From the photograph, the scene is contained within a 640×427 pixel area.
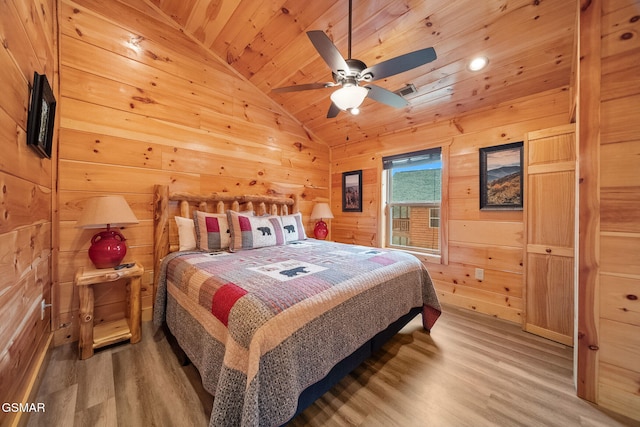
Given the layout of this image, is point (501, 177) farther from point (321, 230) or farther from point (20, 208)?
point (20, 208)

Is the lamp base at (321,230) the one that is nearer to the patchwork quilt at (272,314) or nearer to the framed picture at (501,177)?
the patchwork quilt at (272,314)

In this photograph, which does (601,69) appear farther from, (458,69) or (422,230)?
(422,230)

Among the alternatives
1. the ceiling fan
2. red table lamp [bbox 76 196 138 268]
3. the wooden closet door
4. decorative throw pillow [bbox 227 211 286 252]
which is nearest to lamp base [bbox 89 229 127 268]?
red table lamp [bbox 76 196 138 268]

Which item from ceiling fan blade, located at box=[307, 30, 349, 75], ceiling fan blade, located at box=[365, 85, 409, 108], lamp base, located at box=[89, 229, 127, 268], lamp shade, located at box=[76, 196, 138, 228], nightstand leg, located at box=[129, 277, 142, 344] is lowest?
nightstand leg, located at box=[129, 277, 142, 344]

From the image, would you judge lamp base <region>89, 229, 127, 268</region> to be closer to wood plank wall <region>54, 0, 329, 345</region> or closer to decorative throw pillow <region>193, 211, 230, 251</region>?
wood plank wall <region>54, 0, 329, 345</region>

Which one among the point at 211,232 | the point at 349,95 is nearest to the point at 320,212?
the point at 211,232

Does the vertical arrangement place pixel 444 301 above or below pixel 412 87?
below

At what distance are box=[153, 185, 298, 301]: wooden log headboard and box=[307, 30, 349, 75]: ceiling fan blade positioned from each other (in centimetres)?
188

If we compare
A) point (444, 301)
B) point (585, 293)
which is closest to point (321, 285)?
point (585, 293)

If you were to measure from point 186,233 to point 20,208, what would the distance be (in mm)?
1122

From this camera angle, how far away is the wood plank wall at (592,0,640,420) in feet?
4.11

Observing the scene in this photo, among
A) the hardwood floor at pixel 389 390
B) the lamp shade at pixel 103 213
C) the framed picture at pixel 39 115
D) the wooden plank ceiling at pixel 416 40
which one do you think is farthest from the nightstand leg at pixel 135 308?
the wooden plank ceiling at pixel 416 40

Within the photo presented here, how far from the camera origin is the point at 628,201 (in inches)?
49.8

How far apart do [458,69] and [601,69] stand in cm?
101
